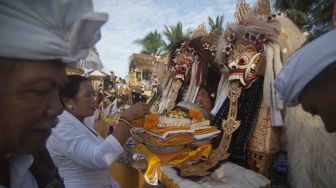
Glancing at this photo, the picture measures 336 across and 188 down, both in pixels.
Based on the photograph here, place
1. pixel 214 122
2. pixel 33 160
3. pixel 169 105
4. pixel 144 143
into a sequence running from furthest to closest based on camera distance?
pixel 169 105 < pixel 214 122 < pixel 144 143 < pixel 33 160

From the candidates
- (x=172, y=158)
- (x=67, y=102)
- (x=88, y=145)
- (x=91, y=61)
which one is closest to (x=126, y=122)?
(x=88, y=145)

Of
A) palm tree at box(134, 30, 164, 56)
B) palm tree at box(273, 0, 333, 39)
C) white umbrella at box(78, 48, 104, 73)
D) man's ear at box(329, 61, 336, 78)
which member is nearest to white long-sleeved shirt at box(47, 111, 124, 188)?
white umbrella at box(78, 48, 104, 73)

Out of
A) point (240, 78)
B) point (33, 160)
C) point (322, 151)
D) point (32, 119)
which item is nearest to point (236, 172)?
point (322, 151)

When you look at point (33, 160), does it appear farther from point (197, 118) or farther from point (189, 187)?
point (197, 118)

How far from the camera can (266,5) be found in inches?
149

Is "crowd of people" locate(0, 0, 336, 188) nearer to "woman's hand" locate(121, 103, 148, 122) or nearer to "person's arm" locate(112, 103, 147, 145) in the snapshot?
"person's arm" locate(112, 103, 147, 145)

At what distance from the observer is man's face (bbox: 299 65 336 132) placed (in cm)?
118

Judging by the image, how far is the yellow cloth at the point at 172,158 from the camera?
9.14ft

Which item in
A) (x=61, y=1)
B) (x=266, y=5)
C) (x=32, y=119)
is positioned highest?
(x=266, y=5)

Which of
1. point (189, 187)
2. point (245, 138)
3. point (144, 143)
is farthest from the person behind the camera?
point (245, 138)

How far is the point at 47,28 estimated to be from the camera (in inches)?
38.3

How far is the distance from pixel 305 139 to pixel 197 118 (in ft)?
3.09

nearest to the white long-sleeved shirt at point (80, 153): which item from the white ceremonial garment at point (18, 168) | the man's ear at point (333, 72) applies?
the white ceremonial garment at point (18, 168)

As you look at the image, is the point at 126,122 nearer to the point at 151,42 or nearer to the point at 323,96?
the point at 323,96
